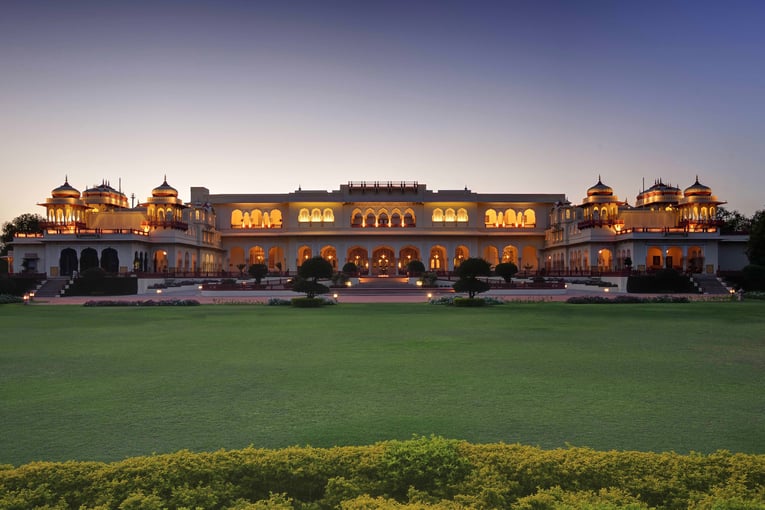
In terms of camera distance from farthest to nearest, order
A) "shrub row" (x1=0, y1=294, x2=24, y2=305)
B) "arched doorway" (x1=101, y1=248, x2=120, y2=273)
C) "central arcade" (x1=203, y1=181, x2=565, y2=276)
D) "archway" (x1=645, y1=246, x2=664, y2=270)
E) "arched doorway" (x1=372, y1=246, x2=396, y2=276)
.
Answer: "arched doorway" (x1=372, y1=246, x2=396, y2=276) < "central arcade" (x1=203, y1=181, x2=565, y2=276) < "archway" (x1=645, y1=246, x2=664, y2=270) < "arched doorway" (x1=101, y1=248, x2=120, y2=273) < "shrub row" (x1=0, y1=294, x2=24, y2=305)

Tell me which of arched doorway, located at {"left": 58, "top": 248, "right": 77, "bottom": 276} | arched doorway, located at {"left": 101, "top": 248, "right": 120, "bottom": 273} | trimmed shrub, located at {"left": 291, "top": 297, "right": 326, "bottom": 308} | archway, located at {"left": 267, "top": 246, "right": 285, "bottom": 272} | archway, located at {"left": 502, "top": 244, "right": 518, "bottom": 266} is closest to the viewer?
trimmed shrub, located at {"left": 291, "top": 297, "right": 326, "bottom": 308}

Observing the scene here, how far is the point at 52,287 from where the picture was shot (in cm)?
3519

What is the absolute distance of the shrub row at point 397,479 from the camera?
3736 mm

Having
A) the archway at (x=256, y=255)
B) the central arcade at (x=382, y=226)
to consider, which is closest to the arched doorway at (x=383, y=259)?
the central arcade at (x=382, y=226)

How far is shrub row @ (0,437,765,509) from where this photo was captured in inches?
147

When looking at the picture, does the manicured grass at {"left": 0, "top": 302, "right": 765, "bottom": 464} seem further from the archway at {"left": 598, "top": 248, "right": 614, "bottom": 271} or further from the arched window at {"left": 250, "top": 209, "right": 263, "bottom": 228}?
the arched window at {"left": 250, "top": 209, "right": 263, "bottom": 228}

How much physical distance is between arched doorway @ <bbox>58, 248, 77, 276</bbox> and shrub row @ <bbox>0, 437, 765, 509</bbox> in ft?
149

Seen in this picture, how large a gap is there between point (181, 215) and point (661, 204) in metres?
48.2

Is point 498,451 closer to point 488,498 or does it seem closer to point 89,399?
point 488,498

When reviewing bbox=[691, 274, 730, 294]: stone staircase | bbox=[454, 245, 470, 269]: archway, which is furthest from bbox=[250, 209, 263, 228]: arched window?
bbox=[691, 274, 730, 294]: stone staircase

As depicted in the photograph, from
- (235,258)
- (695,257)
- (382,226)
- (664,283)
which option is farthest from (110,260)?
(695,257)

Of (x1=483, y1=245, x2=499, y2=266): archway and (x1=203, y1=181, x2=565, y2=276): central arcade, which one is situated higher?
(x1=203, y1=181, x2=565, y2=276): central arcade

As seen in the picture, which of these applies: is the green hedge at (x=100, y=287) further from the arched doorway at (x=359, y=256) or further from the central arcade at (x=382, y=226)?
the arched doorway at (x=359, y=256)

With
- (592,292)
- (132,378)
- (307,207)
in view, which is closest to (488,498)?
(132,378)
